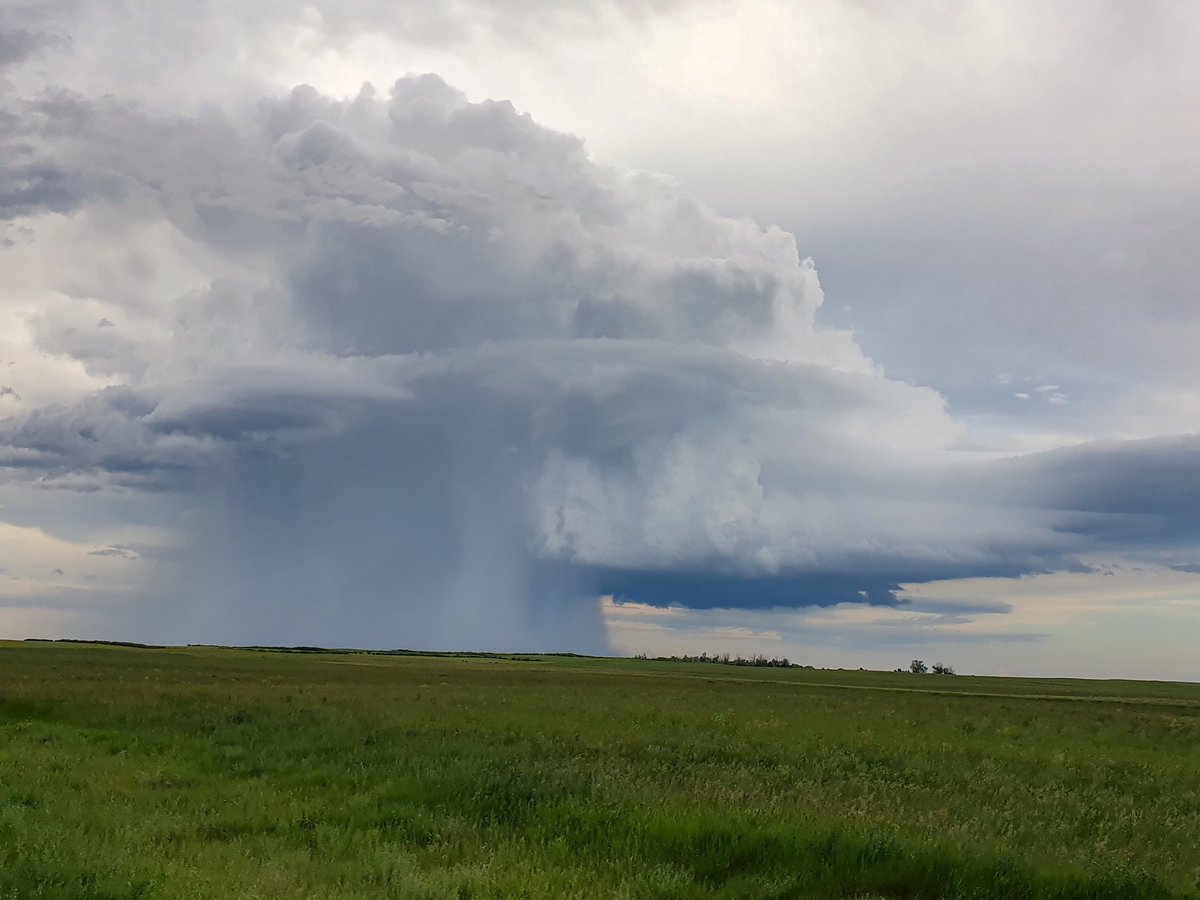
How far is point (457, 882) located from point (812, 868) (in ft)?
13.4

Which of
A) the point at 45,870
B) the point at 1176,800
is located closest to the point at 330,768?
the point at 45,870

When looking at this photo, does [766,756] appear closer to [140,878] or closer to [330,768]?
[330,768]

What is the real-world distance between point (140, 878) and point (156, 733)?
1616cm

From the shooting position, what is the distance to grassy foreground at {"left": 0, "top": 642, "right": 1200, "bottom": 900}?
1057cm

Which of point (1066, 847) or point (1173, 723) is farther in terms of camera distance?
point (1173, 723)

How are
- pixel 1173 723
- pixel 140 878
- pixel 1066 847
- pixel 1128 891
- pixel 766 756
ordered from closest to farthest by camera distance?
pixel 140 878 < pixel 1128 891 < pixel 1066 847 < pixel 766 756 < pixel 1173 723

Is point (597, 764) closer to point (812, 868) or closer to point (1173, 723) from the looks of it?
point (812, 868)

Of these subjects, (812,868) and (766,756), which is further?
(766,756)

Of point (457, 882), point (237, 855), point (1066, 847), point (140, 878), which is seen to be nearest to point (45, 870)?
point (140, 878)

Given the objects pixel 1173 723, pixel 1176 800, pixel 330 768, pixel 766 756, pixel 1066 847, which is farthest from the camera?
pixel 1173 723

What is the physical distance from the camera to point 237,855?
1139cm

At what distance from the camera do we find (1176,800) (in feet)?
64.3

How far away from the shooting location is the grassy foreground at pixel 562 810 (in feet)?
34.7

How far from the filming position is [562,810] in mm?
13758
